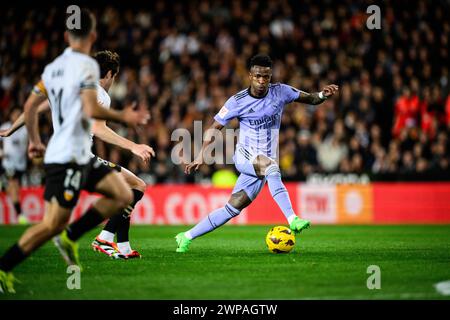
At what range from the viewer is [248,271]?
27.1ft

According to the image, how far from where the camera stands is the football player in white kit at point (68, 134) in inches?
274

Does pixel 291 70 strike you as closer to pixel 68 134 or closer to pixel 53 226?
pixel 68 134

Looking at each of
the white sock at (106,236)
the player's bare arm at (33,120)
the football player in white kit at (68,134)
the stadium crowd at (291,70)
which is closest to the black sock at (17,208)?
the stadium crowd at (291,70)

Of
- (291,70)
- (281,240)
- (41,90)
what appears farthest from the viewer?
(291,70)

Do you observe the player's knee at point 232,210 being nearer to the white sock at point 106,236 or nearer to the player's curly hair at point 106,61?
the white sock at point 106,236

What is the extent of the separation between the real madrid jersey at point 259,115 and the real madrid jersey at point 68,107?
11.5ft

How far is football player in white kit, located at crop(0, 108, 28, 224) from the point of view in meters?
17.5

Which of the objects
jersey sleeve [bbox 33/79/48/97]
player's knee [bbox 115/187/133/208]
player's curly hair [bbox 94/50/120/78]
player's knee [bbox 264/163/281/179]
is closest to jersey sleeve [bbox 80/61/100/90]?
jersey sleeve [bbox 33/79/48/97]

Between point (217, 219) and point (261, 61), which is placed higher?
point (261, 61)

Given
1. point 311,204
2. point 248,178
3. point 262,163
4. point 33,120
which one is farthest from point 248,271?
point 311,204

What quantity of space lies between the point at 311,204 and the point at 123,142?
1034 cm

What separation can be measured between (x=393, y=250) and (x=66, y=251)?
479cm

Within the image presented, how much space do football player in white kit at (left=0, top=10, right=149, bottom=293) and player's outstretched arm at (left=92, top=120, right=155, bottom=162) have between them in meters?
1.14

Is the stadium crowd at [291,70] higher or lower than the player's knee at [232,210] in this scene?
higher
